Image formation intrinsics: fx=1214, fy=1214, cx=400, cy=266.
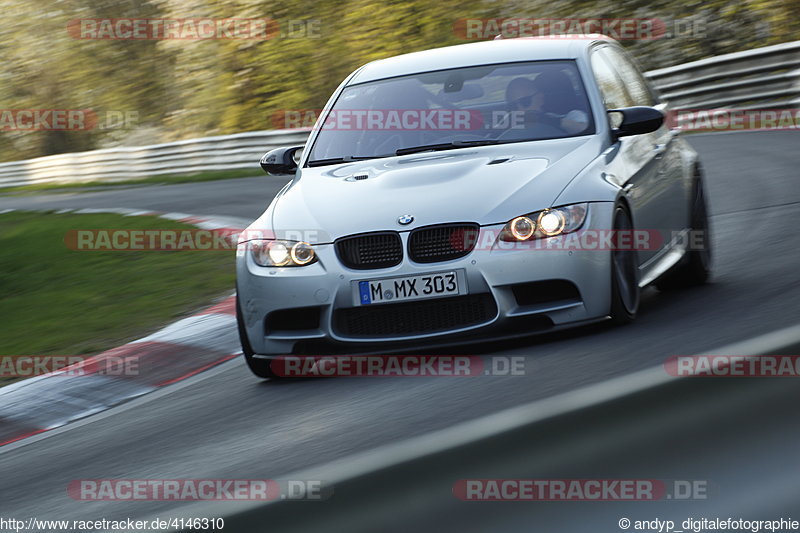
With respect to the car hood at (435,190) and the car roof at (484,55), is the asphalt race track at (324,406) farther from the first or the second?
the car roof at (484,55)

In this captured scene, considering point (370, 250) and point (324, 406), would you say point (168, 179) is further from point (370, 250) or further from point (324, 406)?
point (324, 406)

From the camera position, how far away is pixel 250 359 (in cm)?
582

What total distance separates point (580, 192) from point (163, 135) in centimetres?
3294

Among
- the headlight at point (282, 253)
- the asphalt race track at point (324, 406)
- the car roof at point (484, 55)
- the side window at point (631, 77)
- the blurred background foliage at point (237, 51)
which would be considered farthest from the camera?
the blurred background foliage at point (237, 51)

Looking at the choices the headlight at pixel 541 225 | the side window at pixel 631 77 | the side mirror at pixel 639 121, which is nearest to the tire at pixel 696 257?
the side window at pixel 631 77

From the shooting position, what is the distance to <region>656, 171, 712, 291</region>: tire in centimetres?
666

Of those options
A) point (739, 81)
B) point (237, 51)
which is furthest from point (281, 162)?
point (237, 51)

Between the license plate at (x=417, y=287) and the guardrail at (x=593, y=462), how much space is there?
2.87 meters

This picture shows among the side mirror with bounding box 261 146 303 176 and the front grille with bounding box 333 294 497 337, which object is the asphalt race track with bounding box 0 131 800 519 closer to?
the front grille with bounding box 333 294 497 337

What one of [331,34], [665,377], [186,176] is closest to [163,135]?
[331,34]

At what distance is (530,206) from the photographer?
17.4 ft

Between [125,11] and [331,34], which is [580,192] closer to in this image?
[331,34]

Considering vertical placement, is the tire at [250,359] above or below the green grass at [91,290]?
above

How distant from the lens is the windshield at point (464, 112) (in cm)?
627
